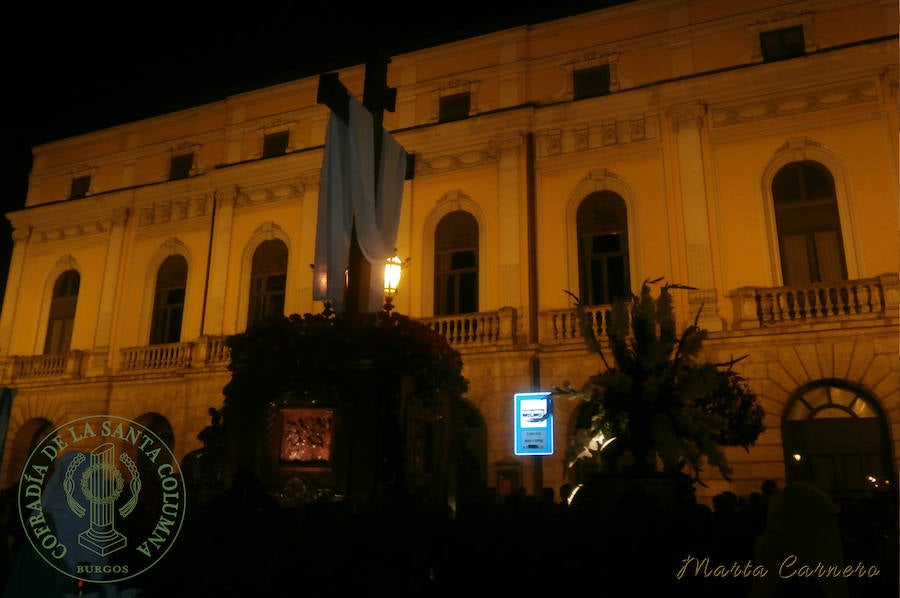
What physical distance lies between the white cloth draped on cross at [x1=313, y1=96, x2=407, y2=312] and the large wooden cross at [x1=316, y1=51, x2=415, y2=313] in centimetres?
8

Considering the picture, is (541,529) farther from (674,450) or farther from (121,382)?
(121,382)

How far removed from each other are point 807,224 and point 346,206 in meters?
10.5

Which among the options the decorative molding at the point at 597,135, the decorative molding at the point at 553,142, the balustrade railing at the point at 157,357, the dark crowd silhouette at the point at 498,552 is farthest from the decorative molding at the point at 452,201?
the dark crowd silhouette at the point at 498,552

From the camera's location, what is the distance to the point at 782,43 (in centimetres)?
1503

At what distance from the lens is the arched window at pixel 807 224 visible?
13633mm

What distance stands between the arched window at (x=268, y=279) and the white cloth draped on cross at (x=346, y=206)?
10.8 metres

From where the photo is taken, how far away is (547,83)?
662 inches

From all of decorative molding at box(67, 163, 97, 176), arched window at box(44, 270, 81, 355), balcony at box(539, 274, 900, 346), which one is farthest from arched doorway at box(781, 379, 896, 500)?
decorative molding at box(67, 163, 97, 176)

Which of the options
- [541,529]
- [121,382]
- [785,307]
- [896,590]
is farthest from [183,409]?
[896,590]

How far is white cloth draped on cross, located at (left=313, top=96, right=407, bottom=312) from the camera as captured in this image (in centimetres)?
736

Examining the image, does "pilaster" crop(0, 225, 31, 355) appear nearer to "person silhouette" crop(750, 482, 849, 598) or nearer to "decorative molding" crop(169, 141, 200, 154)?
"decorative molding" crop(169, 141, 200, 154)

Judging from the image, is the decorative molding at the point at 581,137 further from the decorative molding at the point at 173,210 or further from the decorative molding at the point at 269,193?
the decorative molding at the point at 173,210

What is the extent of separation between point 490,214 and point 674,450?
10846mm

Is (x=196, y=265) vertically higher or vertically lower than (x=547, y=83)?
lower
